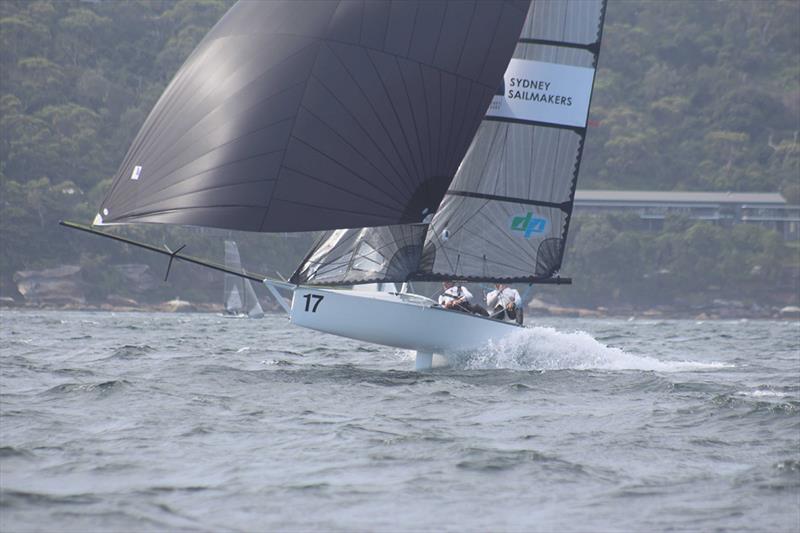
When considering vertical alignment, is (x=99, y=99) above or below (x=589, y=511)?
above

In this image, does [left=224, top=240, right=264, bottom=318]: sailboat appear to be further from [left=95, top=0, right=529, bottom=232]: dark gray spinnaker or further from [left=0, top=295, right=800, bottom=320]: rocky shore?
[left=95, top=0, right=529, bottom=232]: dark gray spinnaker

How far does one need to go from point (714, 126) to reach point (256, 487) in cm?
10901

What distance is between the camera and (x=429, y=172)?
15906mm

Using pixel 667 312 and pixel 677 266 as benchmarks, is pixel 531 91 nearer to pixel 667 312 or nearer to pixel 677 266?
pixel 667 312

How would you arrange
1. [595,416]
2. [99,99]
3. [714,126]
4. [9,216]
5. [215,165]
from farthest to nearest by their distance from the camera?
[714,126]
[99,99]
[9,216]
[215,165]
[595,416]

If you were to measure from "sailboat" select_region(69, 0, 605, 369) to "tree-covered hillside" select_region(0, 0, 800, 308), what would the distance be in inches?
2313

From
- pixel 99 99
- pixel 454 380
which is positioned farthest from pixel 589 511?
pixel 99 99

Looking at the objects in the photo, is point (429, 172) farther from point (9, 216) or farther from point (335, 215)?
point (9, 216)

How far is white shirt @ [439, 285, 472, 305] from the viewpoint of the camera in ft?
56.7

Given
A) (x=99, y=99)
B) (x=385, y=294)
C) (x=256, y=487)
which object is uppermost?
(x=99, y=99)

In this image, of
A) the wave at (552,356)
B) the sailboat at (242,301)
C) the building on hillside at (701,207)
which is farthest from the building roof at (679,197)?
the wave at (552,356)

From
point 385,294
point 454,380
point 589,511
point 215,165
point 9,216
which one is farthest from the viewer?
point 9,216

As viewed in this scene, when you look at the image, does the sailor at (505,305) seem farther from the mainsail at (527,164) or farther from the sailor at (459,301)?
the sailor at (459,301)

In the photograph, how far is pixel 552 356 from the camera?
18.1m
